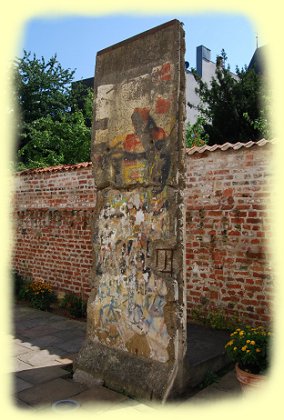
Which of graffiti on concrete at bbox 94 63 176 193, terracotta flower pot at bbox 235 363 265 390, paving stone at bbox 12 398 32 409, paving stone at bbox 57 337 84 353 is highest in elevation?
graffiti on concrete at bbox 94 63 176 193

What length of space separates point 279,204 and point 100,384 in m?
3.14

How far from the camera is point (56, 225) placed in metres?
8.11

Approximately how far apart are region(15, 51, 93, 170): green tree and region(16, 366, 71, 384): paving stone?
9.47m

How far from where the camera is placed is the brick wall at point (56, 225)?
7.48m

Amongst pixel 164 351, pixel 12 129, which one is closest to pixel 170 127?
pixel 164 351

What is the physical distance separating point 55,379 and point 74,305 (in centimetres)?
307

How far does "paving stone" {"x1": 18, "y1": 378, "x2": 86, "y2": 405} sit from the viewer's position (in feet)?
12.7

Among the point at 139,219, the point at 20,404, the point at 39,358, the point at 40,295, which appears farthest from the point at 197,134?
the point at 20,404

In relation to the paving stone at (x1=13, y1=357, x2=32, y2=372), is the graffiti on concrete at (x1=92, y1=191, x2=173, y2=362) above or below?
above

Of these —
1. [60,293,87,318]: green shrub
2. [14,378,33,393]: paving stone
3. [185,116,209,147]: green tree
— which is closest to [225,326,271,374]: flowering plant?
[14,378,33,393]: paving stone

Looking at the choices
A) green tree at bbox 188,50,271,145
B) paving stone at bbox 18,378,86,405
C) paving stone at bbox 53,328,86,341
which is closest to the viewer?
paving stone at bbox 18,378,86,405

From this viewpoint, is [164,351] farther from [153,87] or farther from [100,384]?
[153,87]

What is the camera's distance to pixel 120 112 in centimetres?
447

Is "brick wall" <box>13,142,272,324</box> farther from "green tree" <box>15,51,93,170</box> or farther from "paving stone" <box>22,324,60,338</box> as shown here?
"green tree" <box>15,51,93,170</box>
